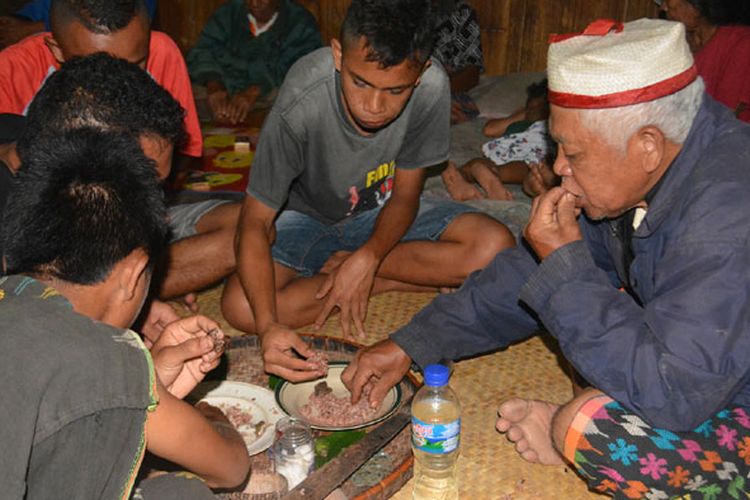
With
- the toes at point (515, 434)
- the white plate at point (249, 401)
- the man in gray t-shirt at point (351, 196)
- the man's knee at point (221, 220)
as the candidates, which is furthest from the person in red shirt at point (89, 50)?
the toes at point (515, 434)

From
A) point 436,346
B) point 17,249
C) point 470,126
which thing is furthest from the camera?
point 470,126

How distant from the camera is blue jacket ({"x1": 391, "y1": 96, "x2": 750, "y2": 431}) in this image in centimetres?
139

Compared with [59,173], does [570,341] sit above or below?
below

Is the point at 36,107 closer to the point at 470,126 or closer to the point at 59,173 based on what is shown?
the point at 59,173

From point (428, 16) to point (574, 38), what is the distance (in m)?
0.59

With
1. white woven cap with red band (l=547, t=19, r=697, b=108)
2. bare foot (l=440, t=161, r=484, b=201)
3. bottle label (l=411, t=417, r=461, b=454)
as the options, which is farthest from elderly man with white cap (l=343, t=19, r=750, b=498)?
bare foot (l=440, t=161, r=484, b=201)

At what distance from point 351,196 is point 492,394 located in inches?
31.1

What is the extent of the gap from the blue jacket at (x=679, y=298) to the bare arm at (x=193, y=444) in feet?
2.22

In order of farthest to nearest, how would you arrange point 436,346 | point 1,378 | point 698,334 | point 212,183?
point 212,183 → point 436,346 → point 698,334 → point 1,378

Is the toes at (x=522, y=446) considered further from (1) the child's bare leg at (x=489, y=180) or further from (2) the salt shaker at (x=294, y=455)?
(1) the child's bare leg at (x=489, y=180)

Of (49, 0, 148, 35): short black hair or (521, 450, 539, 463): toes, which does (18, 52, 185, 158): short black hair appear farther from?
(521, 450, 539, 463): toes

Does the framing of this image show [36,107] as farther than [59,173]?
Yes

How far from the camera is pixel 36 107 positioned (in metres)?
1.79

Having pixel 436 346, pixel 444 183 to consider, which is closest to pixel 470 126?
pixel 444 183
